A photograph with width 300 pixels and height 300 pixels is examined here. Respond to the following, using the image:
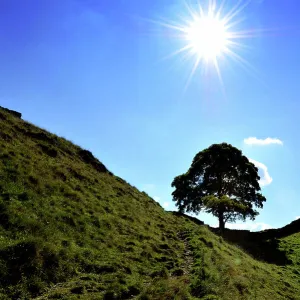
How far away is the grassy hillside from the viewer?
13172mm

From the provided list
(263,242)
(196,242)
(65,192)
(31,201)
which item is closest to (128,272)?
(31,201)

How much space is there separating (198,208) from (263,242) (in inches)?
495

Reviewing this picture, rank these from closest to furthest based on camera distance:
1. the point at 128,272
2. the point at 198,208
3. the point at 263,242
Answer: the point at 128,272 → the point at 263,242 → the point at 198,208

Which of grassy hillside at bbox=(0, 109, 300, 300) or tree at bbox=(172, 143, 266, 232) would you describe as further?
tree at bbox=(172, 143, 266, 232)

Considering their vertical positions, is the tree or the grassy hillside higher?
the tree

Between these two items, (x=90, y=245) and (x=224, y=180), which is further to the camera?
(x=224, y=180)

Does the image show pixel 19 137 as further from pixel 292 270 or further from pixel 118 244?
pixel 292 270

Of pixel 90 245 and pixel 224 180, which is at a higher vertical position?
pixel 224 180

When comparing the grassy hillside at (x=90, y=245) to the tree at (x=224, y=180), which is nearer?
the grassy hillside at (x=90, y=245)

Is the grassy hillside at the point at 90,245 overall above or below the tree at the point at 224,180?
below

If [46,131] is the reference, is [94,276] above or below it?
below

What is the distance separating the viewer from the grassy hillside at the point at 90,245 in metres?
13.2

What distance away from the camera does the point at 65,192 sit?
22.1m

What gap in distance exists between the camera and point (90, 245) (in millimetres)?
17203
